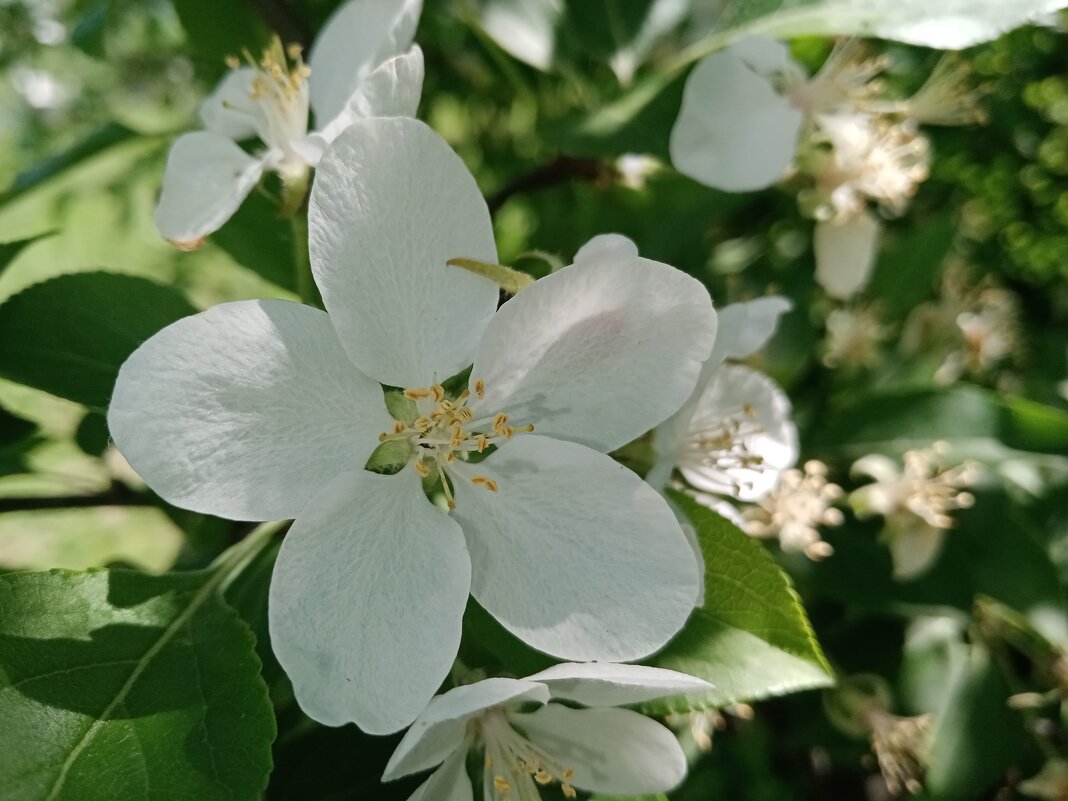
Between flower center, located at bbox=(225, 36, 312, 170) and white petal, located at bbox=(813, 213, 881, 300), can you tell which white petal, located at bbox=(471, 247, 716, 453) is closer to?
flower center, located at bbox=(225, 36, 312, 170)

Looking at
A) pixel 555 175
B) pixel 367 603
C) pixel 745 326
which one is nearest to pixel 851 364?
pixel 555 175

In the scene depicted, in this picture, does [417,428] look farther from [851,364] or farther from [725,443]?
[851,364]

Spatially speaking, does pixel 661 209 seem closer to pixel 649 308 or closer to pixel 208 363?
pixel 649 308

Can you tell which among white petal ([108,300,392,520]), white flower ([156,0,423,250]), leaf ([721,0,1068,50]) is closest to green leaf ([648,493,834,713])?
white petal ([108,300,392,520])

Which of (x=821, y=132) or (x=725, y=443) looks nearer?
(x=725, y=443)

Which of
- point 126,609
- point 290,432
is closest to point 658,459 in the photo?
point 290,432
